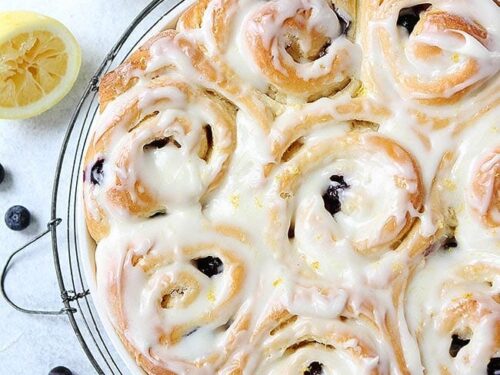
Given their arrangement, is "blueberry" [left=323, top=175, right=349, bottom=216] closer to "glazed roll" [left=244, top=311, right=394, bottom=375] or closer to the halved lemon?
"glazed roll" [left=244, top=311, right=394, bottom=375]

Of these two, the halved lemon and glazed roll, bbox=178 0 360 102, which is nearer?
glazed roll, bbox=178 0 360 102

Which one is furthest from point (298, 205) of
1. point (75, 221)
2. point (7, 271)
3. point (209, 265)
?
point (7, 271)

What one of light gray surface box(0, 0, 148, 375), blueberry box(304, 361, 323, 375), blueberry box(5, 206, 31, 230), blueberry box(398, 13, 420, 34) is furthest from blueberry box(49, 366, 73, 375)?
blueberry box(398, 13, 420, 34)

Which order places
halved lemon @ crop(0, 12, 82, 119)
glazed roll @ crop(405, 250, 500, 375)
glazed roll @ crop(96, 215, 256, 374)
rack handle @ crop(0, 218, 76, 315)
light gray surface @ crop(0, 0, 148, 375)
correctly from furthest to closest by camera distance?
light gray surface @ crop(0, 0, 148, 375), rack handle @ crop(0, 218, 76, 315), halved lemon @ crop(0, 12, 82, 119), glazed roll @ crop(96, 215, 256, 374), glazed roll @ crop(405, 250, 500, 375)

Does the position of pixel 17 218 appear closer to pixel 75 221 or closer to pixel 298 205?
pixel 75 221

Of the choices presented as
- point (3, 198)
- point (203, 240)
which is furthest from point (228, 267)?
point (3, 198)

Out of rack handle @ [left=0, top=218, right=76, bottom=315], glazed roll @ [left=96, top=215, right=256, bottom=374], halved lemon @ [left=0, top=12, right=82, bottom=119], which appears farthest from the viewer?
rack handle @ [left=0, top=218, right=76, bottom=315]

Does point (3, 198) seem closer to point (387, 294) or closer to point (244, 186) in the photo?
point (244, 186)

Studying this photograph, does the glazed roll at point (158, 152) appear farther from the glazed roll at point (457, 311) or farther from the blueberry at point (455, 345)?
the blueberry at point (455, 345)
